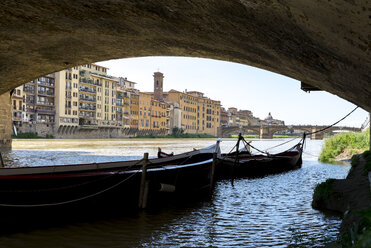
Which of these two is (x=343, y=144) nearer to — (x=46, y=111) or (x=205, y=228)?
(x=205, y=228)

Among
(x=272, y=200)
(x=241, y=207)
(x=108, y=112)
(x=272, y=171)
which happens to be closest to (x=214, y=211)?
(x=241, y=207)

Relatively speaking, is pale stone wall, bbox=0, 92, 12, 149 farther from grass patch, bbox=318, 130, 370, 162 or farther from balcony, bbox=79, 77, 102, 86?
balcony, bbox=79, 77, 102, 86

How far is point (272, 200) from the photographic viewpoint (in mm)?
9625

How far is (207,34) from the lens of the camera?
16.1 feet

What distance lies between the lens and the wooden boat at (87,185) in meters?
6.46

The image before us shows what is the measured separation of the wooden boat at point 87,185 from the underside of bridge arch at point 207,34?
2.43 meters

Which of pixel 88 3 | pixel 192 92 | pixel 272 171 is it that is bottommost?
pixel 272 171

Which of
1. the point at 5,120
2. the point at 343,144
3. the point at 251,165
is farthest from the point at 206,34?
the point at 5,120

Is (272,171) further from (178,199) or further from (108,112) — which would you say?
(108,112)

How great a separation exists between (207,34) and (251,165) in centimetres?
1149

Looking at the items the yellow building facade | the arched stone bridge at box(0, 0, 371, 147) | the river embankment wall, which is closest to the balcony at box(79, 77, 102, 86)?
the river embankment wall

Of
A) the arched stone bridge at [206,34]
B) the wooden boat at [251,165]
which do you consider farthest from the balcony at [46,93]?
the arched stone bridge at [206,34]

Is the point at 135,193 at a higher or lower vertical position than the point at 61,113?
lower

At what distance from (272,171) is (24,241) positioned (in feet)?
42.8
